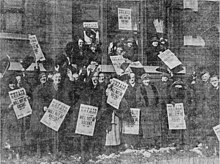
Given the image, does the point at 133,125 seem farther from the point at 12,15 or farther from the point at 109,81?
the point at 12,15

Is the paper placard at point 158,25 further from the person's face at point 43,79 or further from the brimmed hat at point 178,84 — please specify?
the person's face at point 43,79

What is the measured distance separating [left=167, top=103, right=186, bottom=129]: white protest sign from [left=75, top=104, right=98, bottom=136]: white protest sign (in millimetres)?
439

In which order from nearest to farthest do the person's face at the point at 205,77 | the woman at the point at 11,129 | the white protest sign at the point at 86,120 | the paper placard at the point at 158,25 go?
1. the woman at the point at 11,129
2. the white protest sign at the point at 86,120
3. the paper placard at the point at 158,25
4. the person's face at the point at 205,77

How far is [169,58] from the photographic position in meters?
2.21

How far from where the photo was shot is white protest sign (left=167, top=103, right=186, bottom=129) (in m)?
2.20

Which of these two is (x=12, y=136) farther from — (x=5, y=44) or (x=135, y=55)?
(x=135, y=55)

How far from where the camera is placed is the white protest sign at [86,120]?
6.79ft

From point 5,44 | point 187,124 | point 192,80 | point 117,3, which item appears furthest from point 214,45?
point 5,44

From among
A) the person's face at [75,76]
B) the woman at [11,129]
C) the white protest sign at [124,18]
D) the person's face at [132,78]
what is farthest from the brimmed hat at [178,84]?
the woman at [11,129]

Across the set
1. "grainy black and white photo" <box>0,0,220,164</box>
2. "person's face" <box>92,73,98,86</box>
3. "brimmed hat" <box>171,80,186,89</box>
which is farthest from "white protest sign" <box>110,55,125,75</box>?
"brimmed hat" <box>171,80,186,89</box>

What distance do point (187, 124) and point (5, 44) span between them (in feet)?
3.68

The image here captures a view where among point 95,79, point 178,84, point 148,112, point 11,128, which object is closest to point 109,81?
point 95,79

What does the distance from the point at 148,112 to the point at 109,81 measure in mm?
292

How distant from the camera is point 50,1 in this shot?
6.70ft
